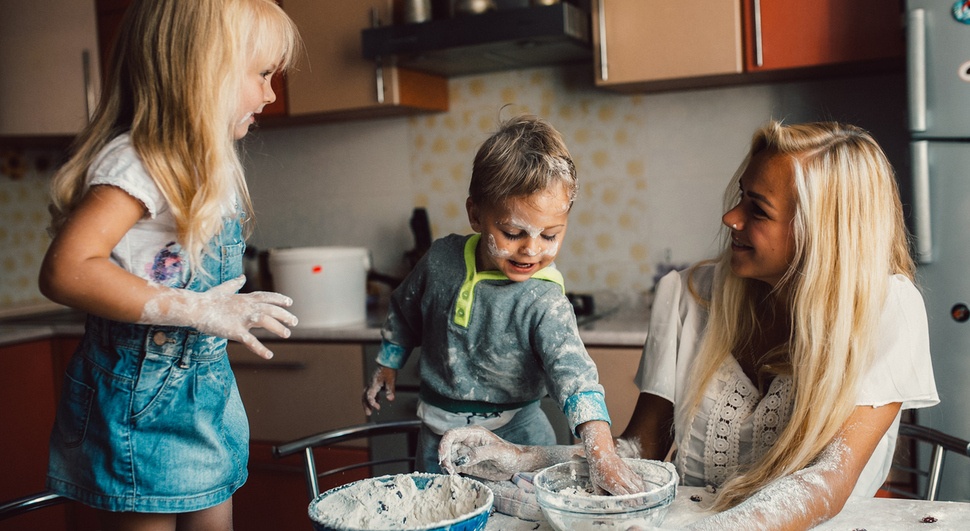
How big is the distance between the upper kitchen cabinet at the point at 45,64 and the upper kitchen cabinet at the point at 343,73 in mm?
735

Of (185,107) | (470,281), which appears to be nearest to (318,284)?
(470,281)

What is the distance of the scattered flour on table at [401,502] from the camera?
0.93 meters

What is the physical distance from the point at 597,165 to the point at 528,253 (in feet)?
5.07

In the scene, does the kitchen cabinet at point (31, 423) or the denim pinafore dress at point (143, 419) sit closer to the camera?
the denim pinafore dress at point (143, 419)

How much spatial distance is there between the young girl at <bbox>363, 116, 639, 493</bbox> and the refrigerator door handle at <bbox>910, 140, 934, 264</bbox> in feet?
3.40

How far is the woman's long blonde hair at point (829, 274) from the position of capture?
1.15 metres

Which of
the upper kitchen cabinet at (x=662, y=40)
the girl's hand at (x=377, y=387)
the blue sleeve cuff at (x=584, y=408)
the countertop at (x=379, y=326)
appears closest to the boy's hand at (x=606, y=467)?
the blue sleeve cuff at (x=584, y=408)

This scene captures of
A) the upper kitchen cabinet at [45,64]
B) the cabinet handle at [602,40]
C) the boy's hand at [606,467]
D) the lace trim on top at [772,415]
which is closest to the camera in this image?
the boy's hand at [606,467]

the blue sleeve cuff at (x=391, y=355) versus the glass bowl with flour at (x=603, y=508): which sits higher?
the blue sleeve cuff at (x=391, y=355)

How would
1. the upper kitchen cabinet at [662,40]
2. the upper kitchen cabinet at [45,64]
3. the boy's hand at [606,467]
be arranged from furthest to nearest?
the upper kitchen cabinet at [45,64], the upper kitchen cabinet at [662,40], the boy's hand at [606,467]

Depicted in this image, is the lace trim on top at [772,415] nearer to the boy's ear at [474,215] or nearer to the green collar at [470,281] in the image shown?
the green collar at [470,281]

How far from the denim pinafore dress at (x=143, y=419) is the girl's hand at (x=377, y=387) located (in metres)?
0.32

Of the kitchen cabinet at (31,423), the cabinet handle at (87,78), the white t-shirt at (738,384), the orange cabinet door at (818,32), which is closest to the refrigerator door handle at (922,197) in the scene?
the orange cabinet door at (818,32)

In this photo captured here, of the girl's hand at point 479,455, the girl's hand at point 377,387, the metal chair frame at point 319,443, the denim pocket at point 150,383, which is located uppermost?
the denim pocket at point 150,383
